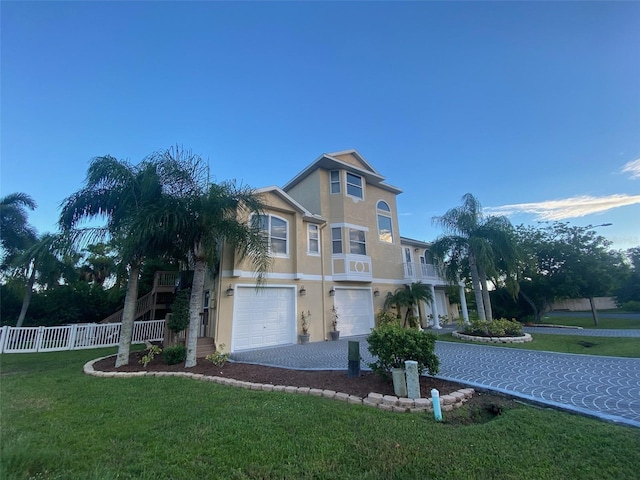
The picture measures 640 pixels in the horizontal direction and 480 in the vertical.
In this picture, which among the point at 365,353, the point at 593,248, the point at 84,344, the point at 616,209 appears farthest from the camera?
the point at 593,248

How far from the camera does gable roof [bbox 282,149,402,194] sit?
15630 mm

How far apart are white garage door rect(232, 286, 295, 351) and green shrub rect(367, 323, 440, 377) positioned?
6976mm

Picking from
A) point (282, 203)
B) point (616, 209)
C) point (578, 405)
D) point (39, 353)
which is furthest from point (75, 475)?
point (616, 209)

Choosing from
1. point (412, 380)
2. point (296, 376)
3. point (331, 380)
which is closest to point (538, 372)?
point (412, 380)

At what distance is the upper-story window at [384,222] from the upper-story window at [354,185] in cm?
173

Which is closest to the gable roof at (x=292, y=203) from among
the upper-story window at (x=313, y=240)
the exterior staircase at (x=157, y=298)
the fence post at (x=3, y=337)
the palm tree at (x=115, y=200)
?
the upper-story window at (x=313, y=240)

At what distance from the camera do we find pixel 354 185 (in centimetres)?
1666

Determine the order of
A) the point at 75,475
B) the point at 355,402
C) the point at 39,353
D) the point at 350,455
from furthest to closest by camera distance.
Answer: the point at 39,353, the point at 355,402, the point at 350,455, the point at 75,475

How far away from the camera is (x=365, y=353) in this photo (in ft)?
31.2

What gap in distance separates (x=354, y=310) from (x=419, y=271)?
19.3 feet

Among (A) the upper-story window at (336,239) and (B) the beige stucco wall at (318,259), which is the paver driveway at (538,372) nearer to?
(B) the beige stucco wall at (318,259)

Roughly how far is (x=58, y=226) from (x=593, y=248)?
30.6m

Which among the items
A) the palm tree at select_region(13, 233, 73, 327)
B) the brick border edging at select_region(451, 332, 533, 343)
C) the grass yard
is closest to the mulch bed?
the palm tree at select_region(13, 233, 73, 327)

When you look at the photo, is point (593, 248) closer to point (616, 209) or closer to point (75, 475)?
point (616, 209)
